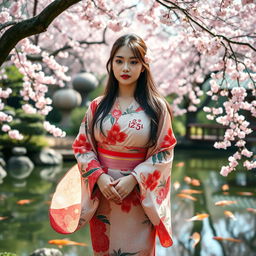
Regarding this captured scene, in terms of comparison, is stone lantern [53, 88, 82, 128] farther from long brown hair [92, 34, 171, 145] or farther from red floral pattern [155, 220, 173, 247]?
red floral pattern [155, 220, 173, 247]

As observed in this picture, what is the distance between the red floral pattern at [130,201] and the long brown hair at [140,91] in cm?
32

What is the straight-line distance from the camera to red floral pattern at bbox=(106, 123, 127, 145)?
7.09 feet

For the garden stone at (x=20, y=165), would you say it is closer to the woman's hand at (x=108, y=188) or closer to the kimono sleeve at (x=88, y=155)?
the kimono sleeve at (x=88, y=155)

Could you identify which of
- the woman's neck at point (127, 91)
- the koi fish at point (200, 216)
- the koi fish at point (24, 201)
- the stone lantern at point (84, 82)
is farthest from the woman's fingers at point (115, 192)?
the stone lantern at point (84, 82)

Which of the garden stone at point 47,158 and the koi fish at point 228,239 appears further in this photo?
the garden stone at point 47,158

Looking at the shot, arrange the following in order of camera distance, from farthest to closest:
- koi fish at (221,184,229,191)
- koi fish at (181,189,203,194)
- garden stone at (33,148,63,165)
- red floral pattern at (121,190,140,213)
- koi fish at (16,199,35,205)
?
1. garden stone at (33,148,63,165)
2. koi fish at (221,184,229,191)
3. koi fish at (181,189,203,194)
4. koi fish at (16,199,35,205)
5. red floral pattern at (121,190,140,213)

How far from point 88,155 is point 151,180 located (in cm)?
41

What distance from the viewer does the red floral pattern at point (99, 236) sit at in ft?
7.21

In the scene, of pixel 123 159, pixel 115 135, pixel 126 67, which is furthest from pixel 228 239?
pixel 126 67

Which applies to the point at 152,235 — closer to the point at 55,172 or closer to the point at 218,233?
the point at 218,233

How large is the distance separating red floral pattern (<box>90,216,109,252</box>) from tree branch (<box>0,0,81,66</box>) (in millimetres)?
1258

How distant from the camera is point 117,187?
6.82ft

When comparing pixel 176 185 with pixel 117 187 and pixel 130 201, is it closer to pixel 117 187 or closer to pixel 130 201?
pixel 130 201

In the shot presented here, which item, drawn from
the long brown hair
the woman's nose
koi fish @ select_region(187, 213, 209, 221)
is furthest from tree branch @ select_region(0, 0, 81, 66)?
koi fish @ select_region(187, 213, 209, 221)
